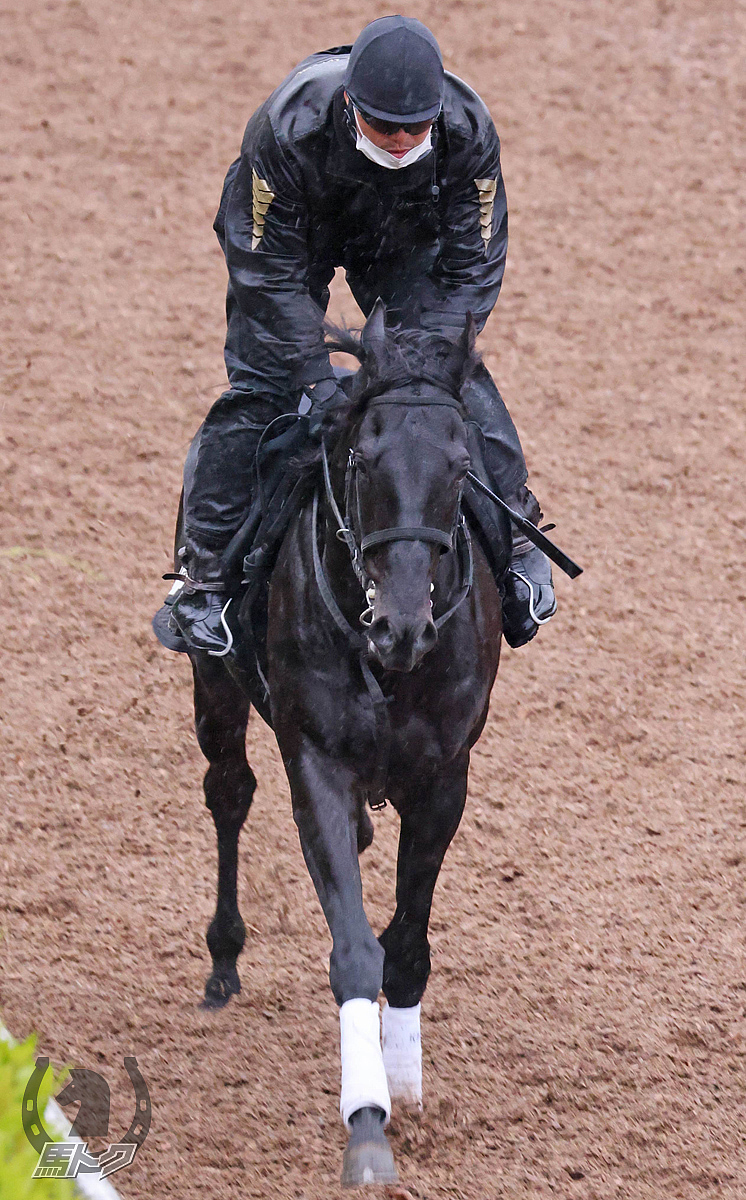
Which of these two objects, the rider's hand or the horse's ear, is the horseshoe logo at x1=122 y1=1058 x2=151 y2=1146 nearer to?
the rider's hand

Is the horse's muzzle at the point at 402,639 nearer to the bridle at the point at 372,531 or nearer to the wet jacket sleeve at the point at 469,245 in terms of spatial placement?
the bridle at the point at 372,531

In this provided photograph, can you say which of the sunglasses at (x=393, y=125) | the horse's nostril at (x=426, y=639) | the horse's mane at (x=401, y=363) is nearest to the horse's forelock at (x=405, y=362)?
the horse's mane at (x=401, y=363)

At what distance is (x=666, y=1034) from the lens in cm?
546

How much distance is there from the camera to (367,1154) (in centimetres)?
396

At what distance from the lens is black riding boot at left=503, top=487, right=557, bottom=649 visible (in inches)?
197

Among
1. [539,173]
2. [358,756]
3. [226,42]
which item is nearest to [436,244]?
[358,756]

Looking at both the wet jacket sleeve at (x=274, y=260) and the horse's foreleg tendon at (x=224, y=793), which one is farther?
the horse's foreleg tendon at (x=224, y=793)

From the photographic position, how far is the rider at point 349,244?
169 inches

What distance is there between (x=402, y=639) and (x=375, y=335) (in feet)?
2.85

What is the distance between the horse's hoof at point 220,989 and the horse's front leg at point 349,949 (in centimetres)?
145

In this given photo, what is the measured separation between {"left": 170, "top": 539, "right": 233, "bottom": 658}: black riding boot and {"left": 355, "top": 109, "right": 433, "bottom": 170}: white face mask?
1.44m

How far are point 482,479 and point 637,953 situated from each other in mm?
2210

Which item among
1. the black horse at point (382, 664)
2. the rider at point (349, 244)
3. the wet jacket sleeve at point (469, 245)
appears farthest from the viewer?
the wet jacket sleeve at point (469, 245)

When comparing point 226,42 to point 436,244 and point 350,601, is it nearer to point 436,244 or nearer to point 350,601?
point 436,244
